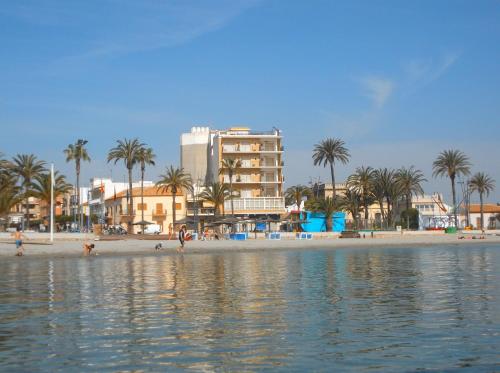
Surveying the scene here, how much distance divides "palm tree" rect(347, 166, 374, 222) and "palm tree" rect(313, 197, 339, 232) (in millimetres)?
13809

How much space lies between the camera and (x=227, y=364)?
10.7m

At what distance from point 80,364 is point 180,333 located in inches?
119

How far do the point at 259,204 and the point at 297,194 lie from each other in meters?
29.9

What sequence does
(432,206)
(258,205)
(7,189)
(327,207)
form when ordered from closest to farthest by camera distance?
1. (7,189)
2. (327,207)
3. (258,205)
4. (432,206)

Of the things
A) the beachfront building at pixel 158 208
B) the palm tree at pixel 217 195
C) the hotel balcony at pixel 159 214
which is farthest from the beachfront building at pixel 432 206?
the hotel balcony at pixel 159 214

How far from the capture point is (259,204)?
97.8 meters

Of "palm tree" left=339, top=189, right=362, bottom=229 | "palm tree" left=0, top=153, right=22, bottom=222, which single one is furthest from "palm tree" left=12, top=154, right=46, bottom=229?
"palm tree" left=339, top=189, right=362, bottom=229

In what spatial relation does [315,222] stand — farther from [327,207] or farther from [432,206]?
[432,206]

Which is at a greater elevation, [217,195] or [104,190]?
[104,190]

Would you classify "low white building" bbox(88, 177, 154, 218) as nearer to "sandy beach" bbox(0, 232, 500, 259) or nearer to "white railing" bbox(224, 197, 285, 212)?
"white railing" bbox(224, 197, 285, 212)

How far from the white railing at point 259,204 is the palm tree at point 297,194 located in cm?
2608

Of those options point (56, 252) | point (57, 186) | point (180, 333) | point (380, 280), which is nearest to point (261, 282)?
point (380, 280)

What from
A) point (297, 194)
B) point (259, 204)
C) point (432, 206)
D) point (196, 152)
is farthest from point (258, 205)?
point (432, 206)

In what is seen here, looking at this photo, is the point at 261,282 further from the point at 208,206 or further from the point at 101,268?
the point at 208,206
